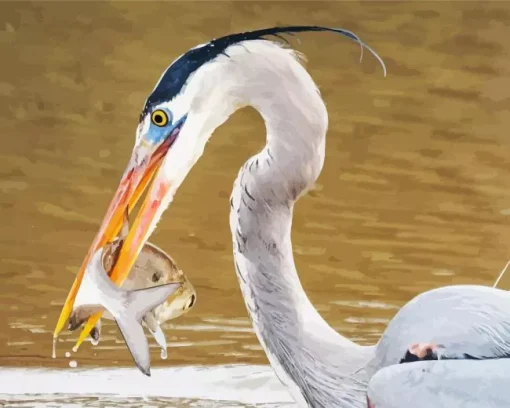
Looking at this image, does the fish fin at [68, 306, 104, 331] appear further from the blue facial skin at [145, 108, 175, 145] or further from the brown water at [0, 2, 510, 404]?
the blue facial skin at [145, 108, 175, 145]

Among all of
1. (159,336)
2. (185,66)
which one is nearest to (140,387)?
(159,336)

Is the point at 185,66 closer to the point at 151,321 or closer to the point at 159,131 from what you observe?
the point at 159,131

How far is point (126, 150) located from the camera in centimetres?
105

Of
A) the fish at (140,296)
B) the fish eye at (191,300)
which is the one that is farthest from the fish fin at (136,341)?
the fish eye at (191,300)

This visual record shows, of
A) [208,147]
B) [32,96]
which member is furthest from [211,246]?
[32,96]

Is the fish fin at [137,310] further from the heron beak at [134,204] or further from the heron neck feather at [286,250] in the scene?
the heron neck feather at [286,250]

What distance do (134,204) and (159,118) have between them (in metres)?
0.15

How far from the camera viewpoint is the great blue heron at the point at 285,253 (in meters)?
0.80

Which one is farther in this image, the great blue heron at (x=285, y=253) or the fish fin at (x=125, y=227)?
the fish fin at (x=125, y=227)

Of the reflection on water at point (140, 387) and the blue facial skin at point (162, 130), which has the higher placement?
the blue facial skin at point (162, 130)

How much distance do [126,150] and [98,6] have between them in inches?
10.8

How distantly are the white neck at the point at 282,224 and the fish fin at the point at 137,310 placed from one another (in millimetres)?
151

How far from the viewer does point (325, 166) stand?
1.07m

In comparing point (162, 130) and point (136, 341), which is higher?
point (162, 130)
